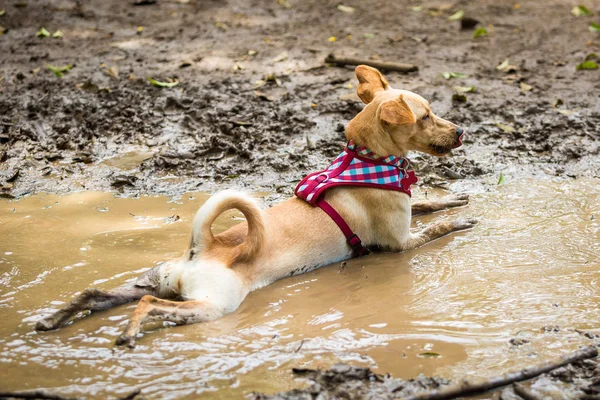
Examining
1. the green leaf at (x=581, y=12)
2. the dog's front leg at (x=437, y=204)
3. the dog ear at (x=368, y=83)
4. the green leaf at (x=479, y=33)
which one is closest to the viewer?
the dog ear at (x=368, y=83)

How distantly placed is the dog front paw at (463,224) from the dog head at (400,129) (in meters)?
0.57

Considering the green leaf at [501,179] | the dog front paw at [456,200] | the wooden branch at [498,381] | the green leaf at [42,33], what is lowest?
the wooden branch at [498,381]

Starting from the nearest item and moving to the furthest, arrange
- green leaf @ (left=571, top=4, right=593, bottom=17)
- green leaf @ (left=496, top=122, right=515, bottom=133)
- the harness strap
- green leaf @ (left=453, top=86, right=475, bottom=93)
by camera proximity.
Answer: the harness strap → green leaf @ (left=496, top=122, right=515, bottom=133) → green leaf @ (left=453, top=86, right=475, bottom=93) → green leaf @ (left=571, top=4, right=593, bottom=17)

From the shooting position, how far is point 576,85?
795 cm

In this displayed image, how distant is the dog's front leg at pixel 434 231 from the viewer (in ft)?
16.3

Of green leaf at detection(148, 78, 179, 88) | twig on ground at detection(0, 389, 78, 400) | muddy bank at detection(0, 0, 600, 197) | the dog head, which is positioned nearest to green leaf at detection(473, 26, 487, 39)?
muddy bank at detection(0, 0, 600, 197)

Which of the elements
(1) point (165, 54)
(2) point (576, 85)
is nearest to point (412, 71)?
(2) point (576, 85)

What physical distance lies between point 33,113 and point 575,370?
627cm

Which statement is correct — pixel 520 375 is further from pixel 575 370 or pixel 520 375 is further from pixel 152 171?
pixel 152 171

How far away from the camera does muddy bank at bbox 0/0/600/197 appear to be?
654cm

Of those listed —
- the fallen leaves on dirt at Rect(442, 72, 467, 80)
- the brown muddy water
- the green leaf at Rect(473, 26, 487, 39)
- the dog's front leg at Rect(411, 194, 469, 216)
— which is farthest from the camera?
the green leaf at Rect(473, 26, 487, 39)

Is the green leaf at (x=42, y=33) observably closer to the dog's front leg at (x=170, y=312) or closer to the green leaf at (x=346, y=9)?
the green leaf at (x=346, y=9)

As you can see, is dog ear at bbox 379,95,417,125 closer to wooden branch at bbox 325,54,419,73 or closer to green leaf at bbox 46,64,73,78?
wooden branch at bbox 325,54,419,73

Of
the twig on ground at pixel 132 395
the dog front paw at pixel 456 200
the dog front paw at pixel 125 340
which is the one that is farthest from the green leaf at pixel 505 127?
the twig on ground at pixel 132 395
